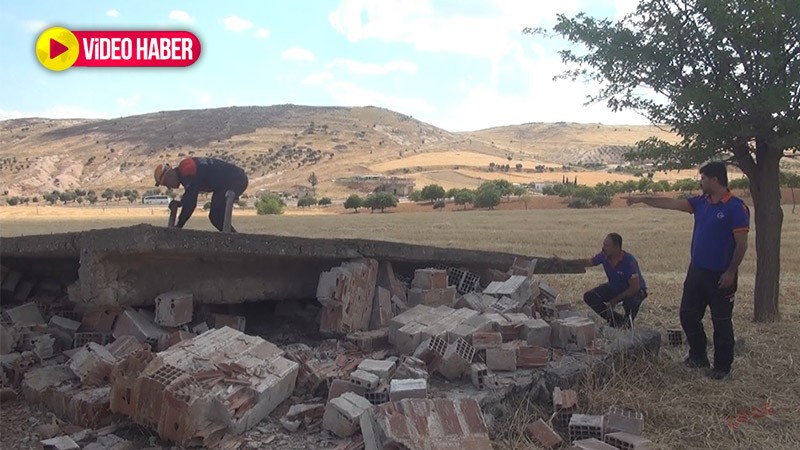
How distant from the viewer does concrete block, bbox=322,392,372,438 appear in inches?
158

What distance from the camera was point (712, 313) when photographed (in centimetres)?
565

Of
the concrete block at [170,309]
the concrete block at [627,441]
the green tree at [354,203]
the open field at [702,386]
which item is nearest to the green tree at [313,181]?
the green tree at [354,203]

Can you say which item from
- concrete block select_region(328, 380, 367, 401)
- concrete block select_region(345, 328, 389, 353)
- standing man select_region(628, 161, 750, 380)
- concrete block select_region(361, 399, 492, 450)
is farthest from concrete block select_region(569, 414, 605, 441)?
standing man select_region(628, 161, 750, 380)

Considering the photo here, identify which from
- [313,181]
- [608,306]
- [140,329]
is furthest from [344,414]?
[313,181]

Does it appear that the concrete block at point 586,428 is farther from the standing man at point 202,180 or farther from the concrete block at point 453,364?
the standing man at point 202,180

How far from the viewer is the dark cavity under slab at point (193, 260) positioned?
5.04 m

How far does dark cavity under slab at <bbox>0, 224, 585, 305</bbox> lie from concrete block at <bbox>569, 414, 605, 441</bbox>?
257 cm

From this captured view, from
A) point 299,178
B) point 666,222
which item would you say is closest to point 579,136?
point 299,178

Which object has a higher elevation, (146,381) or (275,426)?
(146,381)

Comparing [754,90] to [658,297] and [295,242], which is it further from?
[295,242]

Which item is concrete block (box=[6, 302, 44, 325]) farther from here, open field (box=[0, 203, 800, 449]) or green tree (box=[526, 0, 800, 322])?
green tree (box=[526, 0, 800, 322])

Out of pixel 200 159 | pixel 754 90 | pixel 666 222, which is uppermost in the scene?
pixel 754 90

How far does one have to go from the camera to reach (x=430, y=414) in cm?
387

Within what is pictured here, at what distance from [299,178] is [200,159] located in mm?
77340
